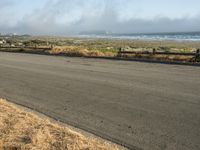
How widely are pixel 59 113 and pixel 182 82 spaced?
6443mm

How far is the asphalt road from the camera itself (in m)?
7.52

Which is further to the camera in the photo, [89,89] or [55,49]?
[55,49]

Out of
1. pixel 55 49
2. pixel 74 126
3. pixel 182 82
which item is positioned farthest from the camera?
pixel 55 49

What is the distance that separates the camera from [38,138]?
6.57 meters

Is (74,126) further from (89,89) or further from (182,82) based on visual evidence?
(182,82)

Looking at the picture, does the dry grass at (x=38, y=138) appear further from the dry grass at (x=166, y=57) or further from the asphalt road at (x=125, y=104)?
the dry grass at (x=166, y=57)

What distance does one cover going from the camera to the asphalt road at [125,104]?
7.52m

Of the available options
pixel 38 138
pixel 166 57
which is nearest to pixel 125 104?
pixel 38 138

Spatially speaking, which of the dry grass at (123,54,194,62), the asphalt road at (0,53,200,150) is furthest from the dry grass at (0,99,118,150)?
the dry grass at (123,54,194,62)

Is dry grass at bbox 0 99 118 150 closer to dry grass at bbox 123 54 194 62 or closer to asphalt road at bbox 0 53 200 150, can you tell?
asphalt road at bbox 0 53 200 150

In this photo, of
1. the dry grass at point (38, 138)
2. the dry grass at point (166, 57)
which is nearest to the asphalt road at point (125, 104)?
the dry grass at point (38, 138)

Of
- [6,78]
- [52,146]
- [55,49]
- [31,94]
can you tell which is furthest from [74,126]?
[55,49]

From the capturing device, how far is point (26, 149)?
19.8ft

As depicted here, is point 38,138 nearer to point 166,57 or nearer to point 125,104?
point 125,104
